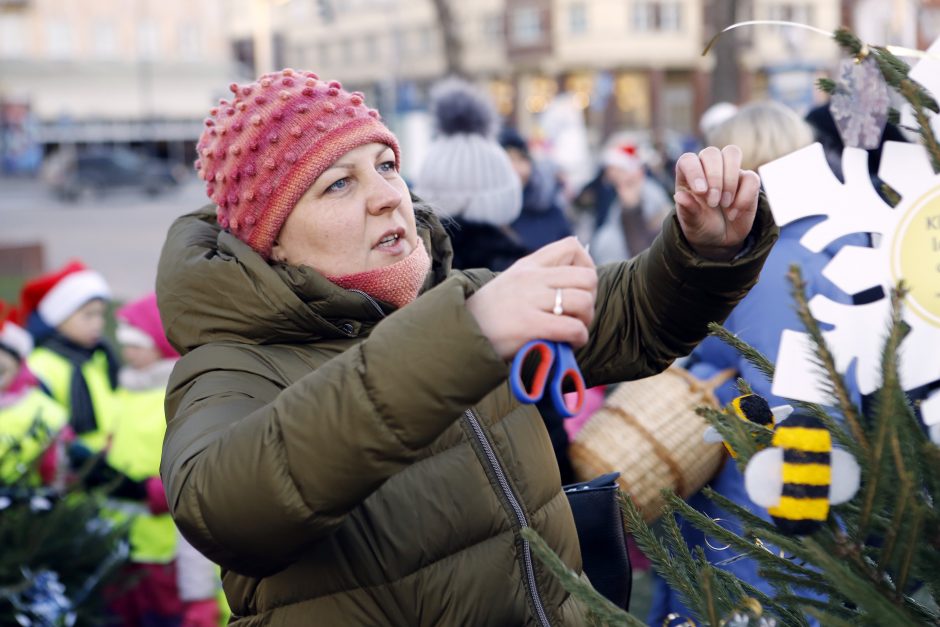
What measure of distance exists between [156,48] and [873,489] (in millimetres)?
54061

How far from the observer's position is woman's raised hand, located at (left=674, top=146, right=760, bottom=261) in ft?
5.07

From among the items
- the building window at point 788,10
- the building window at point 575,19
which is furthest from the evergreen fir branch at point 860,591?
the building window at point 575,19

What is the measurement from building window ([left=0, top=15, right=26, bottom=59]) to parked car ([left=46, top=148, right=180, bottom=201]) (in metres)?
15.4

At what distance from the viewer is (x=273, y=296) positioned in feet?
5.53

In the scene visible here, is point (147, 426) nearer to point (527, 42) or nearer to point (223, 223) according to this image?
point (223, 223)

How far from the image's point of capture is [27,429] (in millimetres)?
3883

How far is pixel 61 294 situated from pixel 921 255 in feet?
14.0

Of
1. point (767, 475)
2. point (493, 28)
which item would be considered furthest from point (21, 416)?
point (493, 28)

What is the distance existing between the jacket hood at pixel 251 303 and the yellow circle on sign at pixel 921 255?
80 centimetres

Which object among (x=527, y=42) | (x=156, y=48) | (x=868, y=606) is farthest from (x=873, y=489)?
(x=156, y=48)

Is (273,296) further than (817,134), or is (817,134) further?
(817,134)

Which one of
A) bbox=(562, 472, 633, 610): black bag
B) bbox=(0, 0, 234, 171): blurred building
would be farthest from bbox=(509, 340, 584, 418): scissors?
bbox=(0, 0, 234, 171): blurred building

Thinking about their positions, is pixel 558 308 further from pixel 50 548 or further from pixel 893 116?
pixel 50 548

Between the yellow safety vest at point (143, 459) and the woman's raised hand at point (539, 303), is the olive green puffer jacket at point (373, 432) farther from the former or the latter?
the yellow safety vest at point (143, 459)
